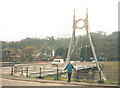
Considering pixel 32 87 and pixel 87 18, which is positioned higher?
pixel 87 18

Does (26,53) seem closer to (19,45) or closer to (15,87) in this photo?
(19,45)

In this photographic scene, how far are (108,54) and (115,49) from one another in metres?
3.69

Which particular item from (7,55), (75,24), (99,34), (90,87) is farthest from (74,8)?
(99,34)

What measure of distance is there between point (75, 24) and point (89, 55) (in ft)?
170

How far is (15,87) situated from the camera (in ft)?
41.1

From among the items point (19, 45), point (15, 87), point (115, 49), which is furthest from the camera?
point (115, 49)

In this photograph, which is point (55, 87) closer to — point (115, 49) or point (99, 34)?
point (115, 49)

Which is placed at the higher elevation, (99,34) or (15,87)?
(99,34)

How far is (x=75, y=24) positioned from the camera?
40875 mm

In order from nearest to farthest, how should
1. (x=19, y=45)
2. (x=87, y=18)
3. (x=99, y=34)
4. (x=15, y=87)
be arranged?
(x=15, y=87) → (x=87, y=18) → (x=19, y=45) → (x=99, y=34)

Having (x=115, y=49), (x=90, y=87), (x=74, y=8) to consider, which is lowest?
(x=90, y=87)

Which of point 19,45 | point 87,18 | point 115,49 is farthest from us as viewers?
point 115,49

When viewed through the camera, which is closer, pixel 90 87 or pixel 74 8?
pixel 90 87

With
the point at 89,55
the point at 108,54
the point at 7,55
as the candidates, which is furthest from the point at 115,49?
the point at 7,55
